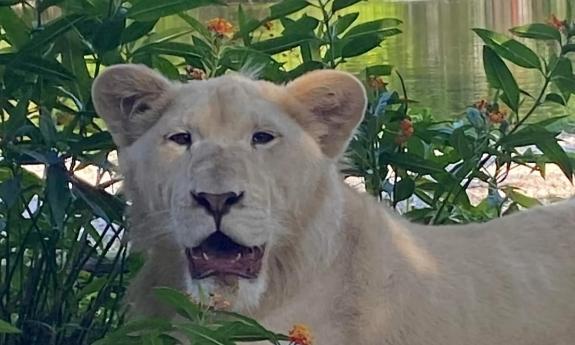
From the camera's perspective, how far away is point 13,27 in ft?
14.5

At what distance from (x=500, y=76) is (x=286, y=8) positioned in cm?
76

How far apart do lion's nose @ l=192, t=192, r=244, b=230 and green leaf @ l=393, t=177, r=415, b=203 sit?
170cm

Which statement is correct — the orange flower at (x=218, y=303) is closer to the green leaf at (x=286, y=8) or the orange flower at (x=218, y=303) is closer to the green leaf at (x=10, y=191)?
the green leaf at (x=10, y=191)

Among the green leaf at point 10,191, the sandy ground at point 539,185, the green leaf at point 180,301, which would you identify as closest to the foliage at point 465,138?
the green leaf at point 10,191

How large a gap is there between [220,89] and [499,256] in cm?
101

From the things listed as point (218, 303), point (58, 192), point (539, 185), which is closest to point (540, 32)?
point (58, 192)

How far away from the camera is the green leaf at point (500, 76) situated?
16.0ft

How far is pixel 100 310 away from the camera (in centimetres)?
491

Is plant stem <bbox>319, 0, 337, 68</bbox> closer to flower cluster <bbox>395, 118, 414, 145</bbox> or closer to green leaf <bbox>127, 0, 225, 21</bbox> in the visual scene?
flower cluster <bbox>395, 118, 414, 145</bbox>

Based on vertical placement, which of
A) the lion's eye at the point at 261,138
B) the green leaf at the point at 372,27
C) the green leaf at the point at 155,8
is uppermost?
the green leaf at the point at 155,8

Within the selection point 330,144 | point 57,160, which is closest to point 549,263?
point 330,144

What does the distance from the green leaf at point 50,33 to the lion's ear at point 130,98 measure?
39 centimetres

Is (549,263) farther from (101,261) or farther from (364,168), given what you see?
(101,261)

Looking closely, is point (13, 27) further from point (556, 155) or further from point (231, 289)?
point (556, 155)
